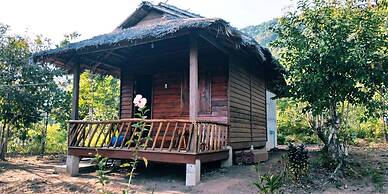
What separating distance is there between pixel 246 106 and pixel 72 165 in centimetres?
538

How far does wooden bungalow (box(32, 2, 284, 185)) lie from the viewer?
6.78 meters

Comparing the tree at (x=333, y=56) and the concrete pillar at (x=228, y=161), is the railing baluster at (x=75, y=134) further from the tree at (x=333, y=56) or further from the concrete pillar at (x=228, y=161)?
the tree at (x=333, y=56)

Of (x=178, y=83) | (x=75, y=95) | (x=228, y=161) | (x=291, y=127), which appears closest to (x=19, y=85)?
(x=75, y=95)

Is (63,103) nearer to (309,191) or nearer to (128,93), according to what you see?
(128,93)

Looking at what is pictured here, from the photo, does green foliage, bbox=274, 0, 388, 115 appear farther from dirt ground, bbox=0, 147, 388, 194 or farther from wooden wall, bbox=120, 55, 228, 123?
wooden wall, bbox=120, 55, 228, 123

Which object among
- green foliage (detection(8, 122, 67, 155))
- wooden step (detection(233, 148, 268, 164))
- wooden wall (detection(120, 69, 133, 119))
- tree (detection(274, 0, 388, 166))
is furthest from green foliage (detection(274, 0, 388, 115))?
green foliage (detection(8, 122, 67, 155))

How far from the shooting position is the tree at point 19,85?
37.0 ft

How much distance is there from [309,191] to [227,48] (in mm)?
3988

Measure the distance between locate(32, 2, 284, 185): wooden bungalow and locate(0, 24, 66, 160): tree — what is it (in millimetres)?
2747

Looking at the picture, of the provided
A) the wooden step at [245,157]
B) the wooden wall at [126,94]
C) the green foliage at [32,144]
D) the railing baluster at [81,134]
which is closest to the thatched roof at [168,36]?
the railing baluster at [81,134]

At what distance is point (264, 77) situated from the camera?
12.7 metres

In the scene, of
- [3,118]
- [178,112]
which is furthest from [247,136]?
[3,118]

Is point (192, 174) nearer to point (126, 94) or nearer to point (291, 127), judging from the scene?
point (126, 94)

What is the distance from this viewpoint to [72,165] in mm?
8117
